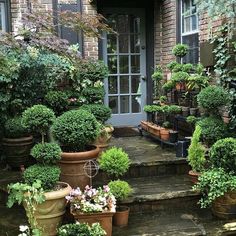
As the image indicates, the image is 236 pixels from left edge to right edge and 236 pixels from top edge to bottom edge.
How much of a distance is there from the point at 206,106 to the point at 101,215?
5.64 feet

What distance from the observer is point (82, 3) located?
6.34 metres

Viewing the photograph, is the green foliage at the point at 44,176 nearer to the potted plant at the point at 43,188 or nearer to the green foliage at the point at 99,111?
the potted plant at the point at 43,188

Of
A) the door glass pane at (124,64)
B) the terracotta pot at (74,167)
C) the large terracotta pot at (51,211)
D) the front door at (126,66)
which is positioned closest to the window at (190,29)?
the front door at (126,66)

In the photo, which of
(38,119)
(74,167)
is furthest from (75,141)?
(38,119)

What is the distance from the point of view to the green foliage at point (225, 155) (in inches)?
149

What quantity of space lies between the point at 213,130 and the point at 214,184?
78 centimetres

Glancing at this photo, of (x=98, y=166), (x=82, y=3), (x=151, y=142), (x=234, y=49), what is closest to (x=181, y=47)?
(x=234, y=49)

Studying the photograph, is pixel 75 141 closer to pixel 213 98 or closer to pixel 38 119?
pixel 38 119

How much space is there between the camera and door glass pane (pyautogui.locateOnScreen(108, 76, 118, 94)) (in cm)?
693

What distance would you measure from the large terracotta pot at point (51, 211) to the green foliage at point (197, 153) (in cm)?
136

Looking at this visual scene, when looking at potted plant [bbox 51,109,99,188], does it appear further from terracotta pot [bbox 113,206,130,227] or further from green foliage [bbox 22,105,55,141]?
terracotta pot [bbox 113,206,130,227]

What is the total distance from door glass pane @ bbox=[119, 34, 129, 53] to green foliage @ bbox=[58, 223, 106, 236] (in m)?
4.17

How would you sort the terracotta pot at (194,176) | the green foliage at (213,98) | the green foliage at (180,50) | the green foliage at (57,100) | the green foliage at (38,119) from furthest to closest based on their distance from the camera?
1. the green foliage at (180,50)
2. the green foliage at (57,100)
3. the green foliage at (213,98)
4. the terracotta pot at (194,176)
5. the green foliage at (38,119)

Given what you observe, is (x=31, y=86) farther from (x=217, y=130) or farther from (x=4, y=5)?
(x=217, y=130)
